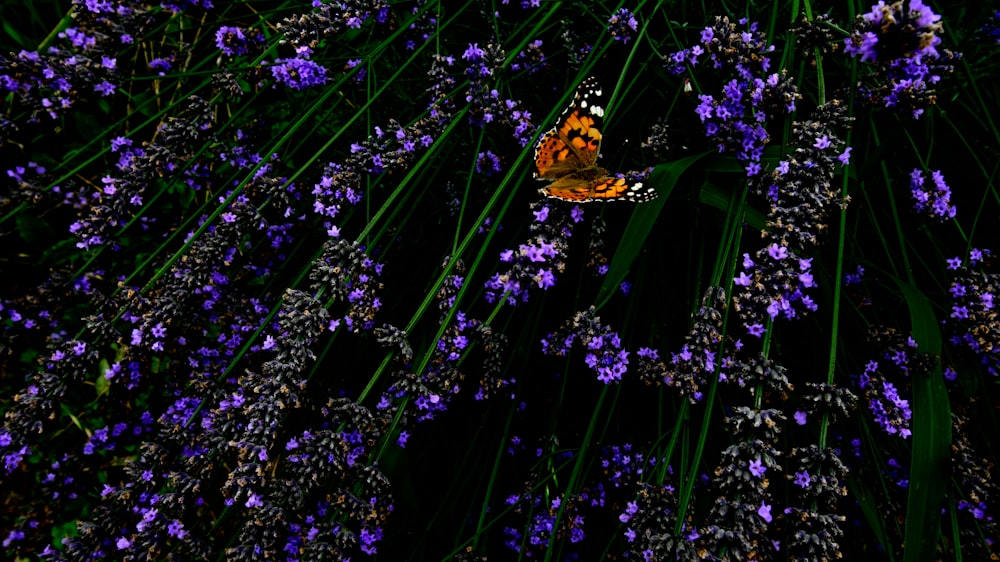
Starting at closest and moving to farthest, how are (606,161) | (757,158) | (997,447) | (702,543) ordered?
(702,543), (757,158), (997,447), (606,161)

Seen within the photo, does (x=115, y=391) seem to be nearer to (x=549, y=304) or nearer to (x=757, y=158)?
(x=549, y=304)

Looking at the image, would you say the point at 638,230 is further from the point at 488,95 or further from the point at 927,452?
the point at 927,452

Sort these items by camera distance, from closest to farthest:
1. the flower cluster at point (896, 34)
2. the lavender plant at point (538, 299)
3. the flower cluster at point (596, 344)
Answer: the flower cluster at point (896, 34) < the lavender plant at point (538, 299) < the flower cluster at point (596, 344)

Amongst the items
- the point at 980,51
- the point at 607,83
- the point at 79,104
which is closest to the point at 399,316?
the point at 607,83

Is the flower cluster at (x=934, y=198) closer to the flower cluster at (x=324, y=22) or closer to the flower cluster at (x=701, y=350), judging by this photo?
the flower cluster at (x=701, y=350)

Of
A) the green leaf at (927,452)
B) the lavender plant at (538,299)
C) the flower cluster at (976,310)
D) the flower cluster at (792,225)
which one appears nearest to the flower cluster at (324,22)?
the lavender plant at (538,299)

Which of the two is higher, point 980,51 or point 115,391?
point 980,51
